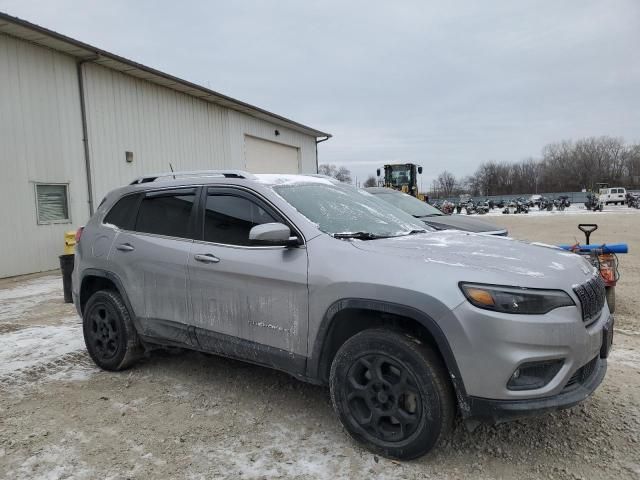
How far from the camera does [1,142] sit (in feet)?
34.1

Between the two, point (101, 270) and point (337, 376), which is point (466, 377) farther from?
point (101, 270)

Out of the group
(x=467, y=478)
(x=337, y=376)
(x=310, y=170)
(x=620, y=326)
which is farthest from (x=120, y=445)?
(x=310, y=170)

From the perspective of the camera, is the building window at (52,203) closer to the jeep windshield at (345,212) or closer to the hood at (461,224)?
the hood at (461,224)

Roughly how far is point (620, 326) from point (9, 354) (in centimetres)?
676

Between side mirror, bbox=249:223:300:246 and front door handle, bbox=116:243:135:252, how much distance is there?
1.58 metres

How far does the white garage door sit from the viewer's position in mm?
19422

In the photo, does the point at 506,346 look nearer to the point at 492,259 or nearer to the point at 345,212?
the point at 492,259

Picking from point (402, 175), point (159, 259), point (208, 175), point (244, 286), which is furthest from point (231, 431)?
point (402, 175)

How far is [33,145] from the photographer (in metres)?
11.0

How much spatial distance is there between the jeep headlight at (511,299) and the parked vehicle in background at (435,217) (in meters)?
4.48

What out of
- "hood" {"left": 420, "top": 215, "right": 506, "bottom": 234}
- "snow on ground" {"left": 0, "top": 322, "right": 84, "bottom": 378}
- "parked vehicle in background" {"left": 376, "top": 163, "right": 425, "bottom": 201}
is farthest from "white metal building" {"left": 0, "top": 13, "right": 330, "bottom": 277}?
"parked vehicle in background" {"left": 376, "top": 163, "right": 425, "bottom": 201}

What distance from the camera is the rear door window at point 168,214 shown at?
3920mm

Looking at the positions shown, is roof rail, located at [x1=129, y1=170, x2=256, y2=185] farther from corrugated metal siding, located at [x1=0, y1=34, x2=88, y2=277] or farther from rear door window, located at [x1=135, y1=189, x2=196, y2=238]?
corrugated metal siding, located at [x1=0, y1=34, x2=88, y2=277]

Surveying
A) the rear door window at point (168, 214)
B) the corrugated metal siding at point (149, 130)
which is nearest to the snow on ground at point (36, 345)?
the rear door window at point (168, 214)
